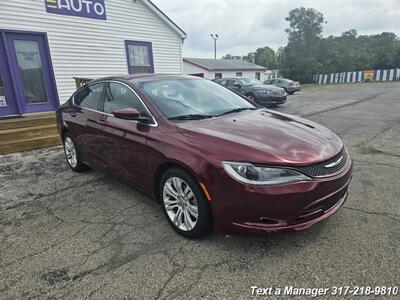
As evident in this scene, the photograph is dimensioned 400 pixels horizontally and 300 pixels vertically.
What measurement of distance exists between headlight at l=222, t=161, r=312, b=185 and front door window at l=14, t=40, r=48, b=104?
7590 mm

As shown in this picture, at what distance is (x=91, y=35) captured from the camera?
877 centimetres

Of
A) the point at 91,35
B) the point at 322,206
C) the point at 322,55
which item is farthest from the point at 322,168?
the point at 322,55

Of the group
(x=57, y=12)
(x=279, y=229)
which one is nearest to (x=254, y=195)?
(x=279, y=229)

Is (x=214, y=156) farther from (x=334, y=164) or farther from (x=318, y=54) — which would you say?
(x=318, y=54)

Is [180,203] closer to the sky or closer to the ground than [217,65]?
closer to the ground

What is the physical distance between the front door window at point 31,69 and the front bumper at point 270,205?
7443 mm

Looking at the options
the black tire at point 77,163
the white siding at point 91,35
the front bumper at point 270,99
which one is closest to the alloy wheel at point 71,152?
the black tire at point 77,163

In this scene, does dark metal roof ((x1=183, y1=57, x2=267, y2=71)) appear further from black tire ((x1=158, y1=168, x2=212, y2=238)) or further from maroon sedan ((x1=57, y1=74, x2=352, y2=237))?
black tire ((x1=158, y1=168, x2=212, y2=238))

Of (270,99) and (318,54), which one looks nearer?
(270,99)

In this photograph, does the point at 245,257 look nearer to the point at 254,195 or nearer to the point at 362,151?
the point at 254,195

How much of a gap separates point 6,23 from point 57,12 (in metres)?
1.42

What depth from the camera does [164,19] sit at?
1051cm

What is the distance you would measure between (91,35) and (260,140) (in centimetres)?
828

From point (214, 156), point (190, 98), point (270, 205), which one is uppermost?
point (190, 98)
